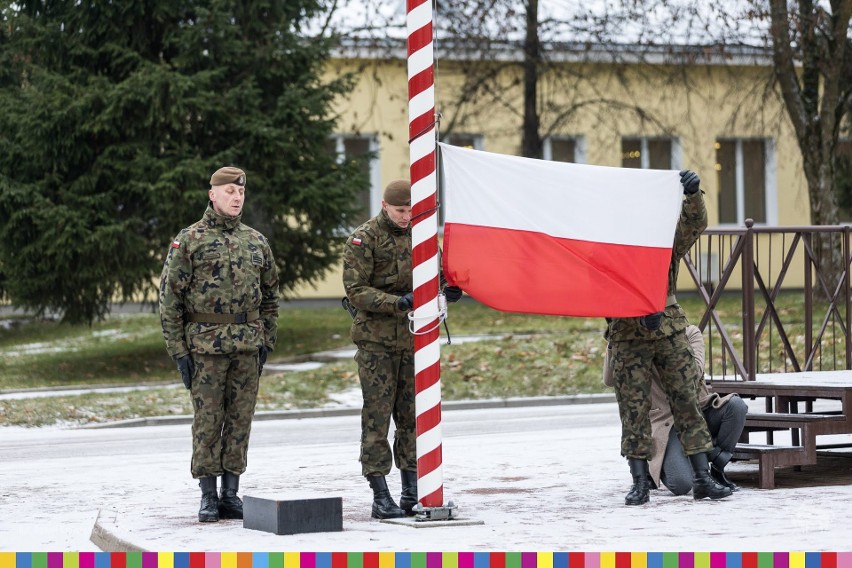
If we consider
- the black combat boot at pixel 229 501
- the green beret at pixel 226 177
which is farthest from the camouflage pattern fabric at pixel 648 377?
the green beret at pixel 226 177

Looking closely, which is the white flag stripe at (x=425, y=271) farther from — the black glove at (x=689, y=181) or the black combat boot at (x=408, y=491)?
the black glove at (x=689, y=181)

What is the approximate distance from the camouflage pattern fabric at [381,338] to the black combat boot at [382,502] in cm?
6

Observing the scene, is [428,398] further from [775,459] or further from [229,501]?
[775,459]

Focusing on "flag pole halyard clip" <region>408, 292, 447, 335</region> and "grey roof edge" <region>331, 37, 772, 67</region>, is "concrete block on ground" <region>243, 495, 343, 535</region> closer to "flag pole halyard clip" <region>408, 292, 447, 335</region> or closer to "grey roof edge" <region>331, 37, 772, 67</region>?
"flag pole halyard clip" <region>408, 292, 447, 335</region>

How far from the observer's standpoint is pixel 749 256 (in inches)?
448

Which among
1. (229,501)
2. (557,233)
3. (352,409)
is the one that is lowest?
(352,409)

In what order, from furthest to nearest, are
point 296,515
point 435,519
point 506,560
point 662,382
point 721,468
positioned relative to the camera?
point 721,468
point 662,382
point 435,519
point 296,515
point 506,560

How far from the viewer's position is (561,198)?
9.75 meters

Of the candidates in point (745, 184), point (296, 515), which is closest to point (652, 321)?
point (296, 515)

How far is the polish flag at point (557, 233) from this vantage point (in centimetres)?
939

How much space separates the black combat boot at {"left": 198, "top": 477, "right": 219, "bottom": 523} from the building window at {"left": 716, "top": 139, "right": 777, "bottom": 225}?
107 ft

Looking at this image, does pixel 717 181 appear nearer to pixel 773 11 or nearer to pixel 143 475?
pixel 773 11

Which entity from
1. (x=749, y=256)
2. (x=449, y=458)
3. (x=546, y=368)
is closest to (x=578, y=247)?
(x=749, y=256)

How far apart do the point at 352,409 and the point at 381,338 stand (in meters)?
10.4
